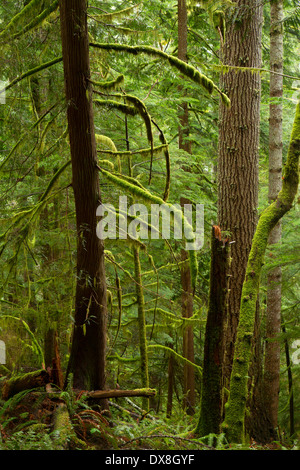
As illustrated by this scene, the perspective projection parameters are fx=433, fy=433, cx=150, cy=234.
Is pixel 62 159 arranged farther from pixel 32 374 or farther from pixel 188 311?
pixel 188 311

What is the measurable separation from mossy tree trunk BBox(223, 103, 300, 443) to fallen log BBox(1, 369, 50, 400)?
2.17 meters

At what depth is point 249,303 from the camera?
5453 millimetres

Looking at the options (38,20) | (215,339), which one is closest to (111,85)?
(38,20)

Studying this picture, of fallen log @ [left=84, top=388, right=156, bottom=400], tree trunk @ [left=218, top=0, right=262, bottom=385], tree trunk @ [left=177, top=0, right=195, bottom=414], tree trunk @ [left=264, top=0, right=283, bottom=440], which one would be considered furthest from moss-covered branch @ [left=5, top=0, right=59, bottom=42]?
tree trunk @ [left=264, top=0, right=283, bottom=440]

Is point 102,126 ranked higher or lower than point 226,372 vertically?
higher

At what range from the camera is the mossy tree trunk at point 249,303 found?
5008mm

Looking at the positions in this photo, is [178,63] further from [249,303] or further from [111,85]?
[249,303]

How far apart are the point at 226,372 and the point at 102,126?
5198mm

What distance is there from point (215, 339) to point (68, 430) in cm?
175

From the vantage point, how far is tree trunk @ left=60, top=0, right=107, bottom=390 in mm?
4422

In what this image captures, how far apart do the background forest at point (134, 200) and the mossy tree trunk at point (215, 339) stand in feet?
0.05

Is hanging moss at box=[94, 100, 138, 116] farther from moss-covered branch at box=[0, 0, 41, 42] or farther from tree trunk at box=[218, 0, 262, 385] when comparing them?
tree trunk at box=[218, 0, 262, 385]

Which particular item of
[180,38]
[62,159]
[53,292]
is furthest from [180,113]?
[53,292]

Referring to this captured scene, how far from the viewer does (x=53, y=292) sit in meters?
7.41
